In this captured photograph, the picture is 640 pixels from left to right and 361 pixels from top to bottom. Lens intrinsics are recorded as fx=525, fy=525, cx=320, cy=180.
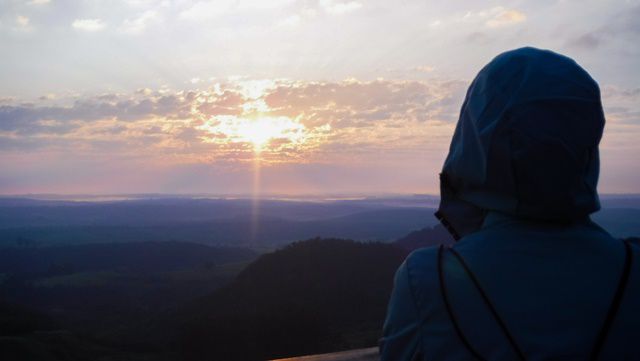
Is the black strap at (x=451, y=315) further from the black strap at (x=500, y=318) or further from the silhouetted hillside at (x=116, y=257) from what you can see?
the silhouetted hillside at (x=116, y=257)

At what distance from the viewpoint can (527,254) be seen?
126cm

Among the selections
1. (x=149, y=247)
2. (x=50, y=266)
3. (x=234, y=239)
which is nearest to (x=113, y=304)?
(x=50, y=266)

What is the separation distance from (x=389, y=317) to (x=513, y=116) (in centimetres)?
62

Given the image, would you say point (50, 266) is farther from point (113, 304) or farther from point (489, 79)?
point (489, 79)

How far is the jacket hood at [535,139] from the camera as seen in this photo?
1284 millimetres

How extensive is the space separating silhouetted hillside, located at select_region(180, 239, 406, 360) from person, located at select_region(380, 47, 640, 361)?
25.8 metres

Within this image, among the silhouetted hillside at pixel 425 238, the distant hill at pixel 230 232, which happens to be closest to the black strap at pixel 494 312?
the silhouetted hillside at pixel 425 238

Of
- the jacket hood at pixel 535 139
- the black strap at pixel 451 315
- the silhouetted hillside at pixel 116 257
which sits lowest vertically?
the silhouetted hillside at pixel 116 257

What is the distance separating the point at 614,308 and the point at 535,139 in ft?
1.39

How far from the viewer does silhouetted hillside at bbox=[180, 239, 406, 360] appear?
95.7 ft

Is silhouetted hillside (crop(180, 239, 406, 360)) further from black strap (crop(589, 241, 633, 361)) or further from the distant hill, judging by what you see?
the distant hill

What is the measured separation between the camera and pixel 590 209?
4.39 feet

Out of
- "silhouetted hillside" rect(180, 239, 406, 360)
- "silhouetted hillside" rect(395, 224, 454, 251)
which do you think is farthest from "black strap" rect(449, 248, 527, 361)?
"silhouetted hillside" rect(395, 224, 454, 251)

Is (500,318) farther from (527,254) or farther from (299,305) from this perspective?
(299,305)
